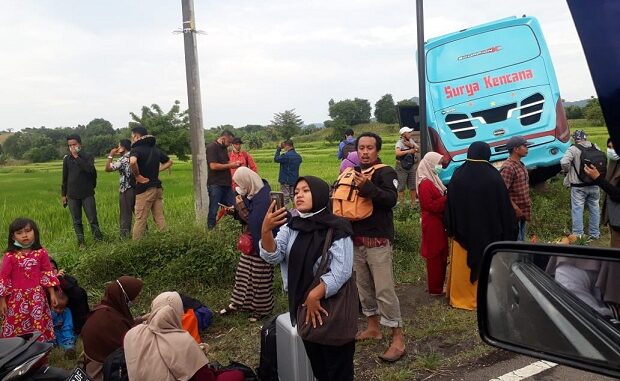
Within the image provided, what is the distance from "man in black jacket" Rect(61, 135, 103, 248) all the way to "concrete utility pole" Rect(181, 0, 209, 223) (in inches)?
56.1

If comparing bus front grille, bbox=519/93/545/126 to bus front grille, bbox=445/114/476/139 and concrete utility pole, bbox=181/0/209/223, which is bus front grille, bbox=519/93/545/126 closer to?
bus front grille, bbox=445/114/476/139

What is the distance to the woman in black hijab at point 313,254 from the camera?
289 cm

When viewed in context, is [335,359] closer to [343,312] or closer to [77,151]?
[343,312]

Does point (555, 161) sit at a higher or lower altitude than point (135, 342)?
higher

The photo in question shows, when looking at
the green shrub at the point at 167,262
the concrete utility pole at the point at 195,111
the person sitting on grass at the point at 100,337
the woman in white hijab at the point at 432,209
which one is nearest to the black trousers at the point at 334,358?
the person sitting on grass at the point at 100,337

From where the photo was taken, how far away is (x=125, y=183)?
722 cm

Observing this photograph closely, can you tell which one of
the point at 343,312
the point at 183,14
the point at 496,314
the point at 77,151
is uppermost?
the point at 183,14

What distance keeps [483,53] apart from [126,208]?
614 centimetres

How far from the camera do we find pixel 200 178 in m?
7.15

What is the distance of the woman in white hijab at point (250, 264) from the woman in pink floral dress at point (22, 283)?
5.21 ft

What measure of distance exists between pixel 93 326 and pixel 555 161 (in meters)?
7.39

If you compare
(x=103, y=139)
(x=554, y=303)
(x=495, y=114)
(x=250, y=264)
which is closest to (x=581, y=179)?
(x=495, y=114)

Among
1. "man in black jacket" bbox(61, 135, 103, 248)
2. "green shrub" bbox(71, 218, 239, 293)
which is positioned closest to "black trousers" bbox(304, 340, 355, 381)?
"green shrub" bbox(71, 218, 239, 293)

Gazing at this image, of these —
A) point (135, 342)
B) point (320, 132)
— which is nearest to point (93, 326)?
point (135, 342)
